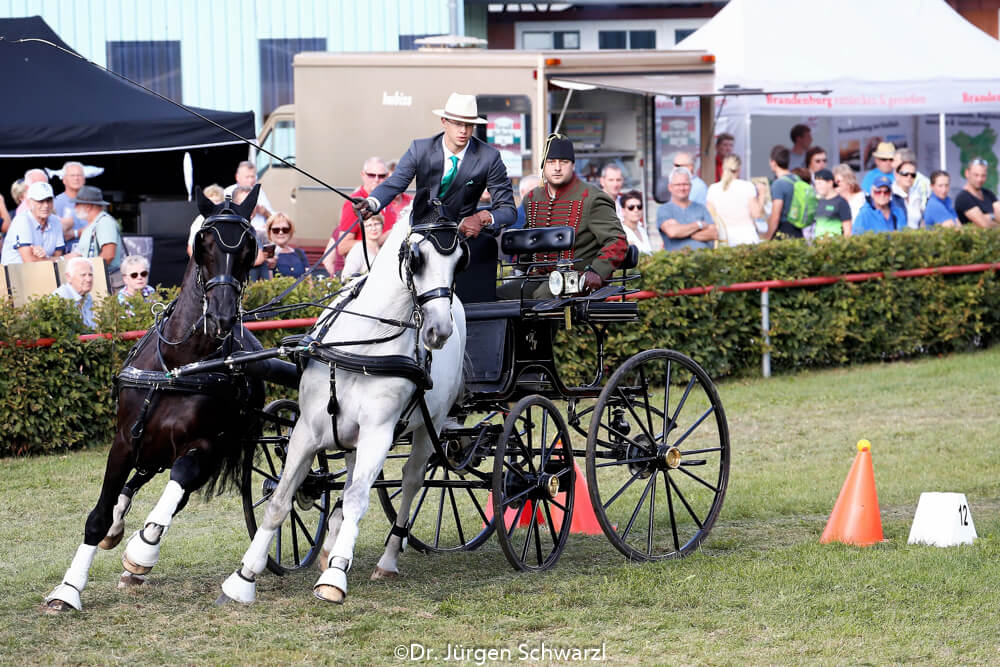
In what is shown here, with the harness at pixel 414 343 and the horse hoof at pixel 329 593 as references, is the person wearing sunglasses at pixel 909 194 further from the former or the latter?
the horse hoof at pixel 329 593

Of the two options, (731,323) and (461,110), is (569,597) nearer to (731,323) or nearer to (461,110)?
(461,110)

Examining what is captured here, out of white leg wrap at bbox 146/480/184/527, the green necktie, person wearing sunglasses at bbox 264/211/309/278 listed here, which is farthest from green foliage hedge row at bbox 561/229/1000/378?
white leg wrap at bbox 146/480/184/527

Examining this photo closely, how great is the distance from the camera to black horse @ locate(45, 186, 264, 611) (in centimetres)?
618

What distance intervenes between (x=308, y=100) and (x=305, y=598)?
33.8 feet

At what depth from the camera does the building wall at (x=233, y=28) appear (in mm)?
19859

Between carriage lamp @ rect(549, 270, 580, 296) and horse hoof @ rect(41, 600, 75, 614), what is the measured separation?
288 cm

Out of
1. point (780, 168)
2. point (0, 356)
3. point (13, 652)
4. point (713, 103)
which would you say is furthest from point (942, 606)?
point (713, 103)

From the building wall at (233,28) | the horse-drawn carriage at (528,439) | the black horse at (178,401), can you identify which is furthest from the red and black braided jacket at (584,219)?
the building wall at (233,28)

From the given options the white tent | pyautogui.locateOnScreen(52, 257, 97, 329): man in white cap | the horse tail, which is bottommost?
the horse tail

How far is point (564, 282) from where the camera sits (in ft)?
24.1

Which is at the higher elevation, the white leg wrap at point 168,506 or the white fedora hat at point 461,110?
the white fedora hat at point 461,110

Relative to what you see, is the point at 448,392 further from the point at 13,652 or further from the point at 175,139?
the point at 175,139

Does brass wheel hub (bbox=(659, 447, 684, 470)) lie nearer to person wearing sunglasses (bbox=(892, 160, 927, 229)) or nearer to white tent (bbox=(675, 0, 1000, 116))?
person wearing sunglasses (bbox=(892, 160, 927, 229))

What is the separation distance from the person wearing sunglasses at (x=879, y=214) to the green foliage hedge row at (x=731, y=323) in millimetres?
860
